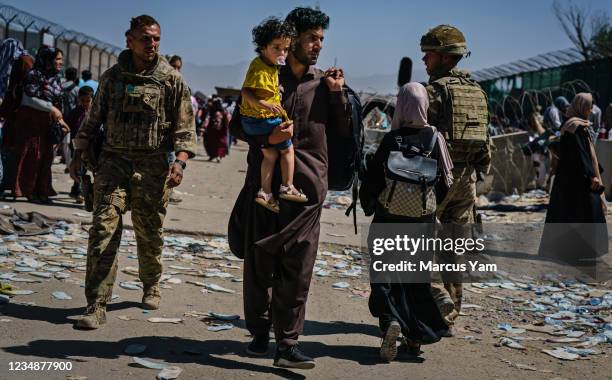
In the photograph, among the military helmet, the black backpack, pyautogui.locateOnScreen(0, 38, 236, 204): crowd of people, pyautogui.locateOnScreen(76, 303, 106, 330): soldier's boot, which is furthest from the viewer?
pyautogui.locateOnScreen(0, 38, 236, 204): crowd of people

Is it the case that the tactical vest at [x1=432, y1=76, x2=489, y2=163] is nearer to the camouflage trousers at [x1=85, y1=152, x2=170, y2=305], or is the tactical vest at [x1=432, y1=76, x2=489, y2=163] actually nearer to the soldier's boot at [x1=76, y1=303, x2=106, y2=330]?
the camouflage trousers at [x1=85, y1=152, x2=170, y2=305]

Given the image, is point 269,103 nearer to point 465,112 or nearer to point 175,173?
point 175,173

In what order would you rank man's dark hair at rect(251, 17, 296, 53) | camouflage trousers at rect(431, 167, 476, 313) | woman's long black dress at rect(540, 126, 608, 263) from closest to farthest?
man's dark hair at rect(251, 17, 296, 53), camouflage trousers at rect(431, 167, 476, 313), woman's long black dress at rect(540, 126, 608, 263)

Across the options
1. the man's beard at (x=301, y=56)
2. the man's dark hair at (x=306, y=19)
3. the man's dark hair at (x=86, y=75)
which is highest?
the man's dark hair at (x=86, y=75)

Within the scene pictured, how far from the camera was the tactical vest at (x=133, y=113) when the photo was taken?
5441 millimetres

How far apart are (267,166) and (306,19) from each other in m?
0.83

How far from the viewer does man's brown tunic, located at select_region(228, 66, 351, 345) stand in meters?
4.68

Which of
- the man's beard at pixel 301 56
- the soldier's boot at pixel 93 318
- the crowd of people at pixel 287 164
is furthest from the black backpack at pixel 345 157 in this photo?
the soldier's boot at pixel 93 318

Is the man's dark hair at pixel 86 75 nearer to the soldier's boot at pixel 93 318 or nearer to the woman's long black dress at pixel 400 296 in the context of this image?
the soldier's boot at pixel 93 318

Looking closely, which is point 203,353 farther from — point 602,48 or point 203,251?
point 602,48

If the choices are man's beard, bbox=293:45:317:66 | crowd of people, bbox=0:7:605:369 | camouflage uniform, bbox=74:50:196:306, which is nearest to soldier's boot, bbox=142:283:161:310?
crowd of people, bbox=0:7:605:369

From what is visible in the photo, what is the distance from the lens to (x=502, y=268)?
8.62 meters

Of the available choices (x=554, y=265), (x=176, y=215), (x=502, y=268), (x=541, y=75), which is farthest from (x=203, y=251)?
(x=541, y=75)

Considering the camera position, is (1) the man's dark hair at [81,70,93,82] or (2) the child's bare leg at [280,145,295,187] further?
(1) the man's dark hair at [81,70,93,82]
